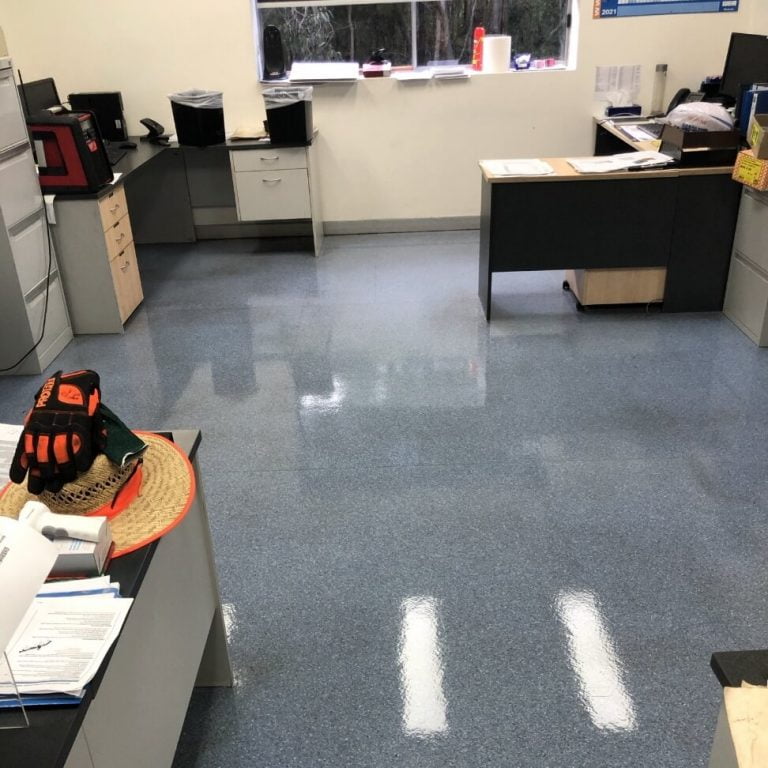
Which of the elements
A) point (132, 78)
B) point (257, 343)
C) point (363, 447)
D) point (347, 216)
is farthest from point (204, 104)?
point (363, 447)

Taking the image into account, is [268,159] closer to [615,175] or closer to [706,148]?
[615,175]

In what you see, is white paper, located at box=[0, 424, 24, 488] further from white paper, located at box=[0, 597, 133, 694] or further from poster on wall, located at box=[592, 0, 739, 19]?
poster on wall, located at box=[592, 0, 739, 19]

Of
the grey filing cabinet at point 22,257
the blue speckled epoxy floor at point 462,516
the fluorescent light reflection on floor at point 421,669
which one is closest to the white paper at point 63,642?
the blue speckled epoxy floor at point 462,516

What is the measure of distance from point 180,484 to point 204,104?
4.05 m

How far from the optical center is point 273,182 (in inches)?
195

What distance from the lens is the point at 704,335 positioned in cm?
384

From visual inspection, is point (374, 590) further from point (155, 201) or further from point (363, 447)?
point (155, 201)

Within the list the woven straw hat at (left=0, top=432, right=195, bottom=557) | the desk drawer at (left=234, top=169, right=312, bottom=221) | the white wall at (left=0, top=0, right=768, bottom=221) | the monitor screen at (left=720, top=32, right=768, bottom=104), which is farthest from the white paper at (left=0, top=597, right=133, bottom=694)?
the white wall at (left=0, top=0, right=768, bottom=221)

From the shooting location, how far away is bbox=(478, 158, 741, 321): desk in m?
3.79

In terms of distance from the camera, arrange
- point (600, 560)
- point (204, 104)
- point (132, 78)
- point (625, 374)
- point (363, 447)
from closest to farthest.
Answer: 1. point (600, 560)
2. point (363, 447)
3. point (625, 374)
4. point (204, 104)
5. point (132, 78)

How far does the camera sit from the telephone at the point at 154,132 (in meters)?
5.09

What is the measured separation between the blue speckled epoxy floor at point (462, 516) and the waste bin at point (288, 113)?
3.97 feet

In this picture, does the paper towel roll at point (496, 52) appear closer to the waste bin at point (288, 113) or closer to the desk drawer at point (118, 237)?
the waste bin at point (288, 113)

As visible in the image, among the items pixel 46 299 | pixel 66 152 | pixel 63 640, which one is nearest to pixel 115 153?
pixel 66 152
